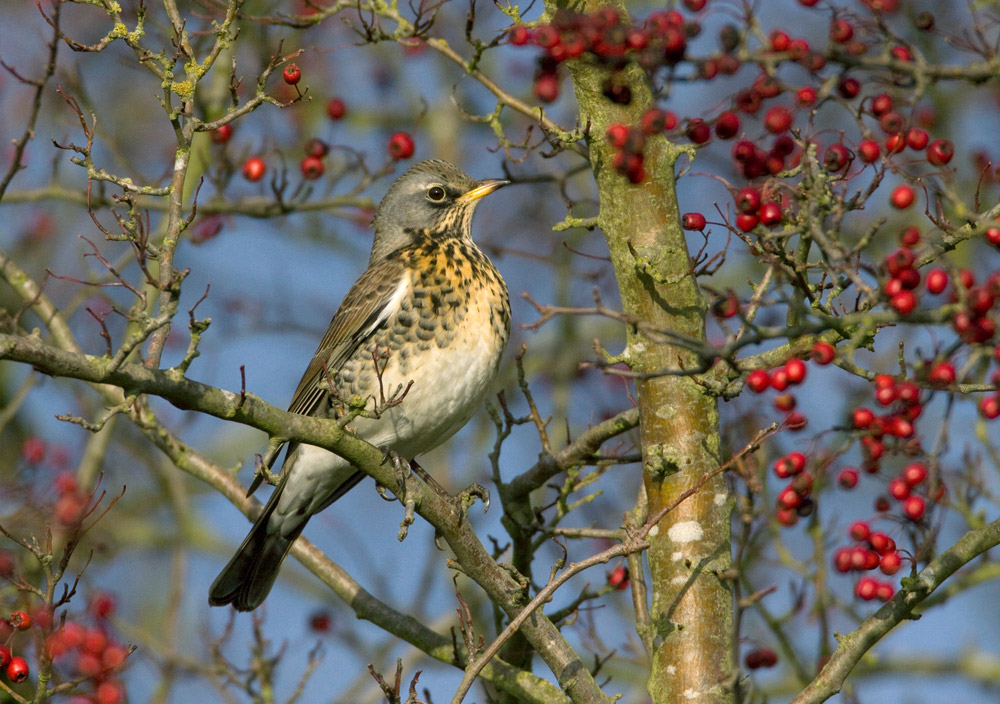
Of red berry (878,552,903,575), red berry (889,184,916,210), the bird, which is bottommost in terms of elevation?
red berry (878,552,903,575)

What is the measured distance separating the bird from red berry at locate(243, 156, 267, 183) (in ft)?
2.64

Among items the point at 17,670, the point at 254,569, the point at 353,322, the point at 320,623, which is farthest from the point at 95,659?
the point at 320,623

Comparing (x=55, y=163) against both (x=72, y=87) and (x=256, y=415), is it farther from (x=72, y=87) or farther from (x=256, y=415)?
(x=256, y=415)

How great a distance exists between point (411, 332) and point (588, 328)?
301cm

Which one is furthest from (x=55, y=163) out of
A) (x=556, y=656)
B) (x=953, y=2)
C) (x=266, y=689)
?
(x=953, y=2)

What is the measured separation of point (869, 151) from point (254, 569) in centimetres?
315

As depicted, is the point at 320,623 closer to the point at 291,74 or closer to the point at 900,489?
the point at 291,74

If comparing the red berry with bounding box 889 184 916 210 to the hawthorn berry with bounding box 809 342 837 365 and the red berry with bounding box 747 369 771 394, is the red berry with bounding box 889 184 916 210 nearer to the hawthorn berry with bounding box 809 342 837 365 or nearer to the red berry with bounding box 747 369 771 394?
the hawthorn berry with bounding box 809 342 837 365

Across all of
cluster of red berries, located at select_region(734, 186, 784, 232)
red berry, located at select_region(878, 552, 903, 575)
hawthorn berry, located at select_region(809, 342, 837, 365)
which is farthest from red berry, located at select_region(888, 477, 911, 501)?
cluster of red berries, located at select_region(734, 186, 784, 232)

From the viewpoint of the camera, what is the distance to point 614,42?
226cm

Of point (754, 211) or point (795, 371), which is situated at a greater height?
point (754, 211)

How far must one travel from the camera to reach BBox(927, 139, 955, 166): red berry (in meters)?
2.53

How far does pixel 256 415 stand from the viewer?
2811mm

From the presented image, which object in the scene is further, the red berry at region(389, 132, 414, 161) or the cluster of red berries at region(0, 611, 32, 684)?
the red berry at region(389, 132, 414, 161)
